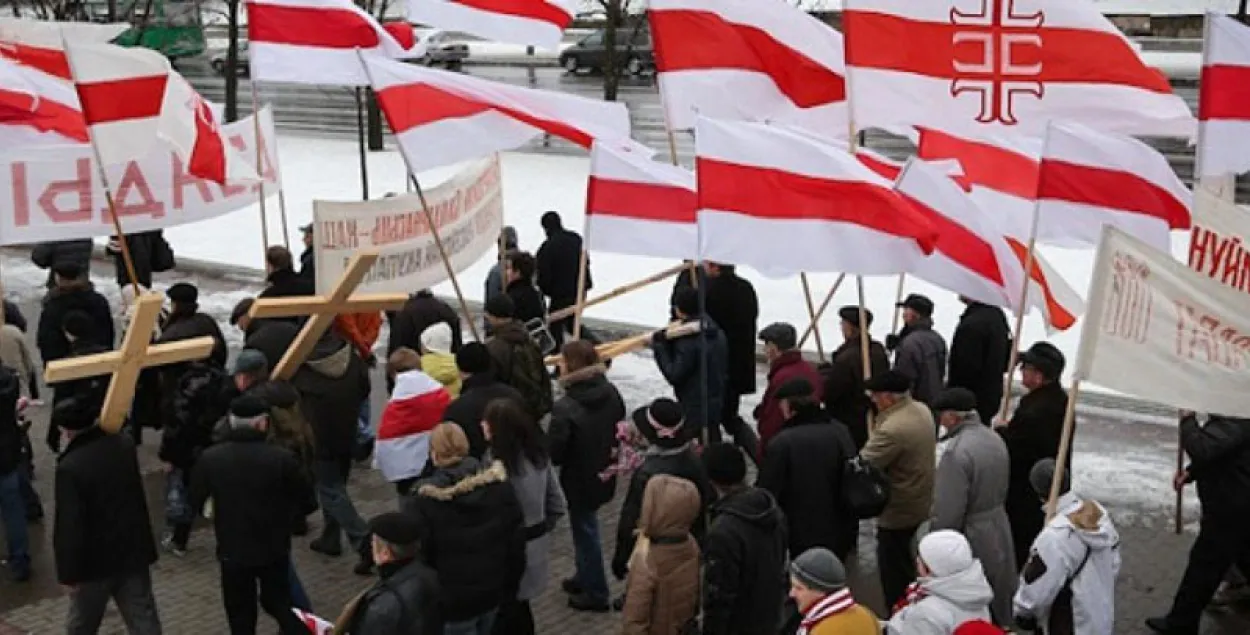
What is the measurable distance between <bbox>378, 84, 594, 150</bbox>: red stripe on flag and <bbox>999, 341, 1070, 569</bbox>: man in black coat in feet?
10.3

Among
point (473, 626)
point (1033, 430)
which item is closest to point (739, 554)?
point (473, 626)

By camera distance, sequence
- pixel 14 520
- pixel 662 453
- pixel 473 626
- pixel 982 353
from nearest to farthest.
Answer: pixel 473 626
pixel 662 453
pixel 14 520
pixel 982 353

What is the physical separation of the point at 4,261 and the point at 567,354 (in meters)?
12.3

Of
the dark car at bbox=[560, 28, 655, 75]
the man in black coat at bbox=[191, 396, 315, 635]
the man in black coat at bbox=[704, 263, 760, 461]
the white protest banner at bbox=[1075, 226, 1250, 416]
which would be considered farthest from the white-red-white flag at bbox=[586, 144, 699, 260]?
the dark car at bbox=[560, 28, 655, 75]

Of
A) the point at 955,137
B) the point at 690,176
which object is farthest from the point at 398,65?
the point at 955,137

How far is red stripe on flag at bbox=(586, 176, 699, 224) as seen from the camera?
354 inches

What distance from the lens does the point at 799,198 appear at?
25.0 feet

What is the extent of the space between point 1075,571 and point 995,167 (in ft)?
11.8

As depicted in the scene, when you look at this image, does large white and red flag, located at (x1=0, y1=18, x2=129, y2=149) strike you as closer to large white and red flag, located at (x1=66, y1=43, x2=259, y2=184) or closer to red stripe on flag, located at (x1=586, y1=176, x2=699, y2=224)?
large white and red flag, located at (x1=66, y1=43, x2=259, y2=184)

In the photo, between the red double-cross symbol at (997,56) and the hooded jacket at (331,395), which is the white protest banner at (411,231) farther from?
the red double-cross symbol at (997,56)

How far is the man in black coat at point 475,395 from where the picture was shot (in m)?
7.35

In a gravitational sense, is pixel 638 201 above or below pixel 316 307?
Answer: above

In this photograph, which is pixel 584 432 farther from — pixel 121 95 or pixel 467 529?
pixel 121 95

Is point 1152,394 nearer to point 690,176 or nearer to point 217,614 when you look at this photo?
point 690,176
